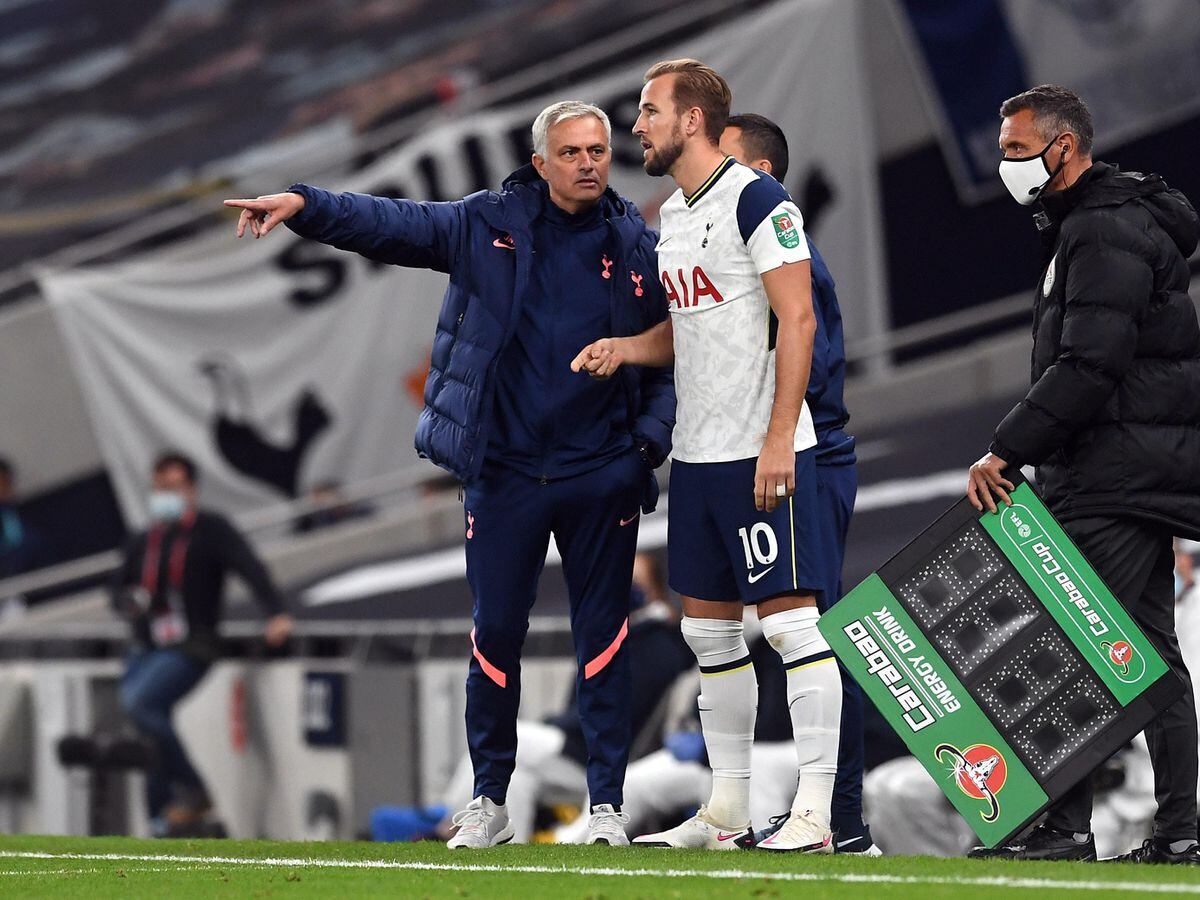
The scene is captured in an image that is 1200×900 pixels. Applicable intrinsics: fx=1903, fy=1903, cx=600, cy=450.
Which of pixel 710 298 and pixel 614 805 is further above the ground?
pixel 710 298

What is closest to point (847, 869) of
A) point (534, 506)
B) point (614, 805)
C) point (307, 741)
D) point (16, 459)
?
point (614, 805)

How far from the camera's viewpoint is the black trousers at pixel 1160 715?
423 cm

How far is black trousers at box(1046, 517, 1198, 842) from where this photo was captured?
4.23m

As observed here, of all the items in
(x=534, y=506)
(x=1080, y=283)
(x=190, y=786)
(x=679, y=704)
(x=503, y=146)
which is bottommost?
(x=190, y=786)

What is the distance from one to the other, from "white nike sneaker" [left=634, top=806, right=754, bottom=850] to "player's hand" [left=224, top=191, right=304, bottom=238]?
5.68 feet

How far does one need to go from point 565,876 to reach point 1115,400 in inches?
63.1

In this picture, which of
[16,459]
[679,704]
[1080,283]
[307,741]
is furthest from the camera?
[16,459]

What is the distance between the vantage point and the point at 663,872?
13.0 ft

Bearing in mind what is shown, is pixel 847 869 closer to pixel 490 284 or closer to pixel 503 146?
pixel 490 284

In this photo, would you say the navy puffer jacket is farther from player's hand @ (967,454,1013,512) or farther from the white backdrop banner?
the white backdrop banner

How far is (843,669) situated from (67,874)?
6.34 ft

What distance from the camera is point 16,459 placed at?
42.8 feet

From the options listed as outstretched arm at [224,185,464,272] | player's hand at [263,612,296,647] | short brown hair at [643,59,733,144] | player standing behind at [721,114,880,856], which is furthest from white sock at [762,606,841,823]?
player's hand at [263,612,296,647]

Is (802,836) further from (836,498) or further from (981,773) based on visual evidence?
(836,498)
